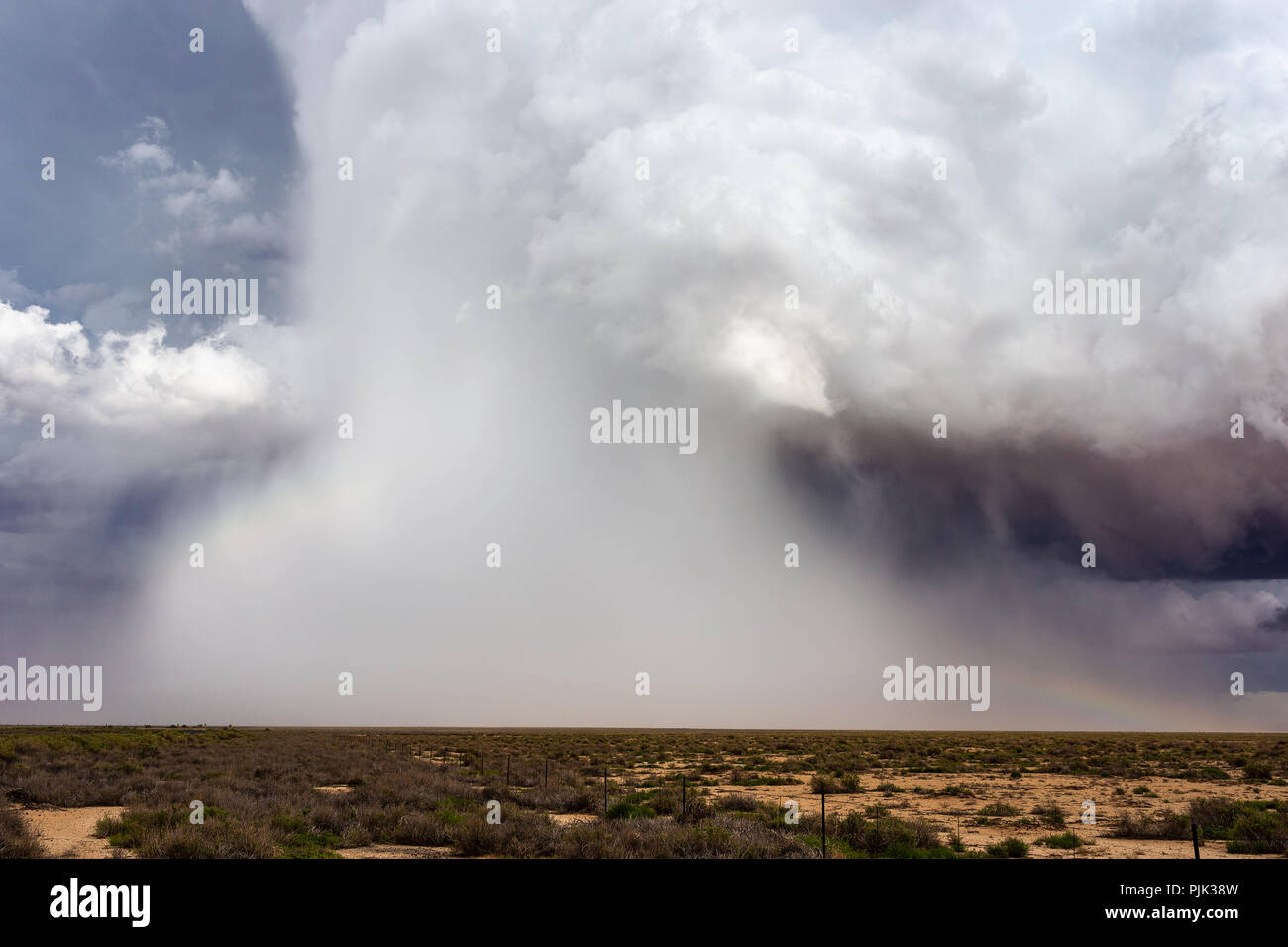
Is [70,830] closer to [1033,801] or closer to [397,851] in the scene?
[397,851]

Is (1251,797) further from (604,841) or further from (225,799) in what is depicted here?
(225,799)

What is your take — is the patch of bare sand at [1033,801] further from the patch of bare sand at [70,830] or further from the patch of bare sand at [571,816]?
the patch of bare sand at [70,830]

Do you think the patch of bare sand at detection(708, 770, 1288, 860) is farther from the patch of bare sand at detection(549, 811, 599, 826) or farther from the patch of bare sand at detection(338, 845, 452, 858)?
the patch of bare sand at detection(338, 845, 452, 858)

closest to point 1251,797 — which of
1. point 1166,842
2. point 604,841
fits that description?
point 1166,842

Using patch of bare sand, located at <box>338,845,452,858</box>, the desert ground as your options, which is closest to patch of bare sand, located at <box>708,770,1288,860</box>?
the desert ground

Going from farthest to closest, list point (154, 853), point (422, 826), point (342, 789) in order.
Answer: point (342, 789) < point (422, 826) < point (154, 853)

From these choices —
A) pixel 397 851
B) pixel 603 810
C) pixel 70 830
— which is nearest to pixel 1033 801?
pixel 603 810
